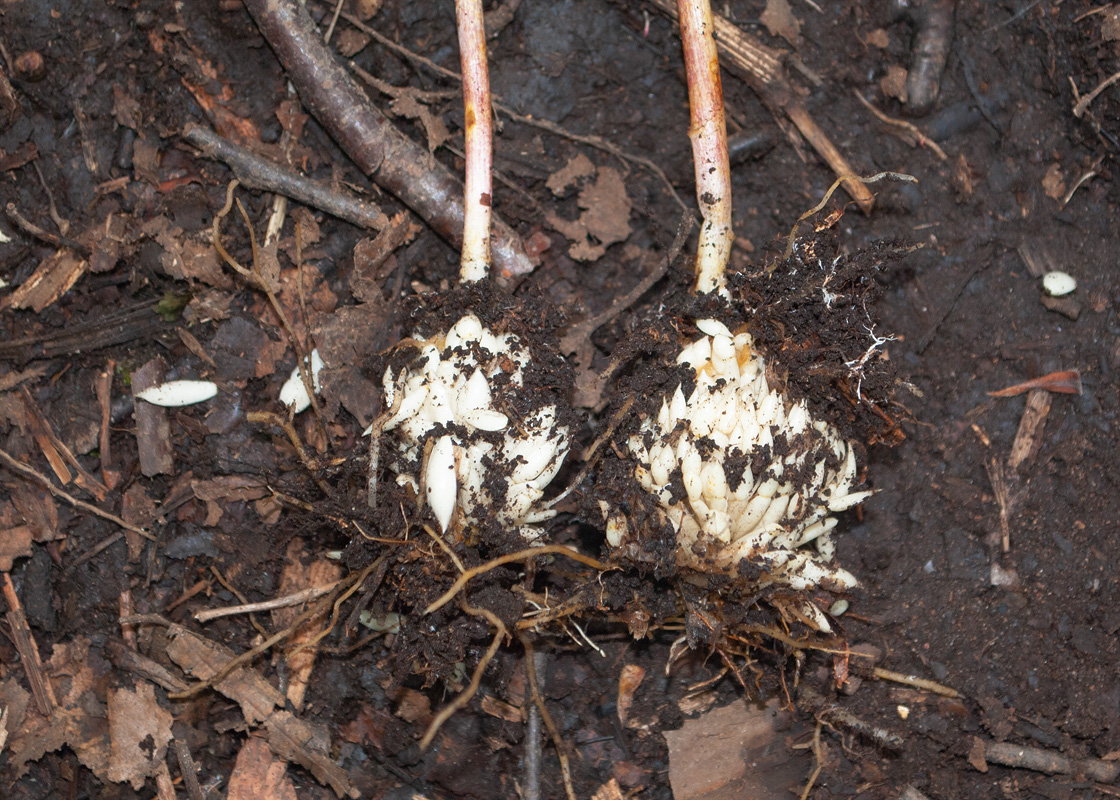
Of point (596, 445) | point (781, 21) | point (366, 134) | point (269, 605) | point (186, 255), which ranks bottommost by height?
point (269, 605)

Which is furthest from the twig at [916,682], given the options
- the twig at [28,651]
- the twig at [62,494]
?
the twig at [28,651]

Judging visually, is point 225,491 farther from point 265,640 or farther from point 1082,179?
point 1082,179

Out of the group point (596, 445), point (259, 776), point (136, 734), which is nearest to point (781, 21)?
point (596, 445)

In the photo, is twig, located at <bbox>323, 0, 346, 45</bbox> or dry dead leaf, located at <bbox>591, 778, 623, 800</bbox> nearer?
dry dead leaf, located at <bbox>591, 778, 623, 800</bbox>

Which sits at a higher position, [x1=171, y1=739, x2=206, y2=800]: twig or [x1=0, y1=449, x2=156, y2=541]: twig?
[x1=0, y1=449, x2=156, y2=541]: twig

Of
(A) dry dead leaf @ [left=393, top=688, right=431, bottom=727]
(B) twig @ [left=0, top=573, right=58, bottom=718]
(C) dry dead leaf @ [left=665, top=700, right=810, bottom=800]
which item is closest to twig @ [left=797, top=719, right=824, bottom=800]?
(C) dry dead leaf @ [left=665, top=700, right=810, bottom=800]

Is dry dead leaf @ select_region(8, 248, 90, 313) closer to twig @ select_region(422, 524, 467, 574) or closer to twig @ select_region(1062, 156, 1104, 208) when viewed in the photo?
twig @ select_region(422, 524, 467, 574)
